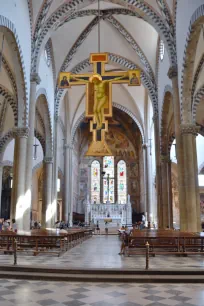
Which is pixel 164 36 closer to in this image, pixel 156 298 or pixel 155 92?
pixel 155 92

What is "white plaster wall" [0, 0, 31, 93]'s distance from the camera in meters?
12.6

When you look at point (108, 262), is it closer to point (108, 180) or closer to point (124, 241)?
point (124, 241)

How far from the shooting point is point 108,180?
3797cm

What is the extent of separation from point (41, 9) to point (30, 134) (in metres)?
6.68

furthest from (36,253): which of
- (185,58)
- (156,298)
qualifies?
(185,58)

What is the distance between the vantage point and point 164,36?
53.4 ft

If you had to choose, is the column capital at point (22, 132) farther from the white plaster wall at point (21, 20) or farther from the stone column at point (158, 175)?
the stone column at point (158, 175)

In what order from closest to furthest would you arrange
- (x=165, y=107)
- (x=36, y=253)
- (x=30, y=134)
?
(x=36, y=253) → (x=30, y=134) → (x=165, y=107)

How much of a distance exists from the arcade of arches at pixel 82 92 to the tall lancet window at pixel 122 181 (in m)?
5.81

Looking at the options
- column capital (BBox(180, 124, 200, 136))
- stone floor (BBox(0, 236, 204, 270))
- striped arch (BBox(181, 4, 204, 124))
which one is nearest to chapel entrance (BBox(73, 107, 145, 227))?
striped arch (BBox(181, 4, 204, 124))

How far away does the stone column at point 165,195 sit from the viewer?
65.4 ft

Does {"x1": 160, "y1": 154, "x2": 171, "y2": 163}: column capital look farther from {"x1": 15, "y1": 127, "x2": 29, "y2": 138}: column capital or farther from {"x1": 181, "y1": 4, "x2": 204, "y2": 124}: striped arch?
{"x1": 15, "y1": 127, "x2": 29, "y2": 138}: column capital

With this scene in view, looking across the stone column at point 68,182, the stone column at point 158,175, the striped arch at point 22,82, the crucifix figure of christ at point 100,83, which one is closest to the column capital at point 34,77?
the striped arch at point 22,82

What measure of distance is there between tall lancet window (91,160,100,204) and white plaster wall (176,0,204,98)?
25160 mm
